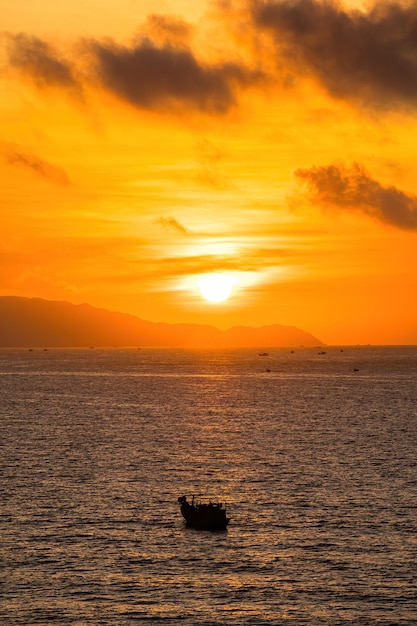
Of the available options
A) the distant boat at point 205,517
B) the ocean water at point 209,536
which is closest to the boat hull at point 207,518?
the distant boat at point 205,517

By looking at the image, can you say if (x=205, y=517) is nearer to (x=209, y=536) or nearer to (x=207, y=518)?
(x=207, y=518)

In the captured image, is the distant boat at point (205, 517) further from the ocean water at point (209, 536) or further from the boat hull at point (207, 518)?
the ocean water at point (209, 536)

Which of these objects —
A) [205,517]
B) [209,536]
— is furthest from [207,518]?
[209,536]

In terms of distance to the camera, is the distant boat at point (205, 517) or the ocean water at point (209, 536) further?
the distant boat at point (205, 517)

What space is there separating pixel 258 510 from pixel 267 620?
32964 mm

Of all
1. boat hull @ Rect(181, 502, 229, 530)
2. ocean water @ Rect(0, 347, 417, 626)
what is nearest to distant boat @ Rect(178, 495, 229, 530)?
boat hull @ Rect(181, 502, 229, 530)

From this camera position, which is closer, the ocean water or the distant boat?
the ocean water

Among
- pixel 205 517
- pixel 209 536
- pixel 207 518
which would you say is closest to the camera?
pixel 209 536

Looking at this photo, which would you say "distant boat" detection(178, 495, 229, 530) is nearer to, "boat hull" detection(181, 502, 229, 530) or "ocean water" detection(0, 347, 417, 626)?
"boat hull" detection(181, 502, 229, 530)

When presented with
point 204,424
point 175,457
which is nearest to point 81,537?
point 175,457

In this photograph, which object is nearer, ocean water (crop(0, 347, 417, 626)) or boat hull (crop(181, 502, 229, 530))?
ocean water (crop(0, 347, 417, 626))

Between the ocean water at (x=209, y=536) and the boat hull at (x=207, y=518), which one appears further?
the boat hull at (x=207, y=518)

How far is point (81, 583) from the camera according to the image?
68.2 metres

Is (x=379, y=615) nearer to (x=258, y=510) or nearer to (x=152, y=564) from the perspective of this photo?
(x=152, y=564)
